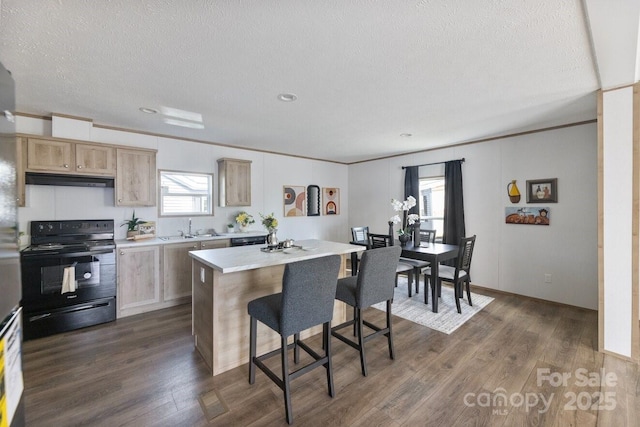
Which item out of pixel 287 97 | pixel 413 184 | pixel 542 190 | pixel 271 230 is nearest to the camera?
pixel 287 97

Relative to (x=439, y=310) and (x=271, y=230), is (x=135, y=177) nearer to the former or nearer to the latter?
(x=271, y=230)

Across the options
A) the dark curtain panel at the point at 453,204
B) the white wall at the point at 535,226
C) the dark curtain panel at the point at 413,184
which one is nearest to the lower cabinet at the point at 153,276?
the dark curtain panel at the point at 413,184

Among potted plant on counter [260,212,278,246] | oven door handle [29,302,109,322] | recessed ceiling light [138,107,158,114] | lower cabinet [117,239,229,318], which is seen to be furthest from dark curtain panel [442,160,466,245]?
oven door handle [29,302,109,322]

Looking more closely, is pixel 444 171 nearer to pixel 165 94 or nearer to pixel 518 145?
pixel 518 145

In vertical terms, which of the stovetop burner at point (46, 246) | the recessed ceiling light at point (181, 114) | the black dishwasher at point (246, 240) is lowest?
the black dishwasher at point (246, 240)

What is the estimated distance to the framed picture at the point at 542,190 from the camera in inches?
152

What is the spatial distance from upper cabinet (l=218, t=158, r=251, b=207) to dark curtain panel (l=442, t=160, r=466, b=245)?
351 centimetres

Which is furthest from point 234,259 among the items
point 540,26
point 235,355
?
point 540,26

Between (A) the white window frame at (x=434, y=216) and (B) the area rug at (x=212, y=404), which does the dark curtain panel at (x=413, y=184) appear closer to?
(A) the white window frame at (x=434, y=216)

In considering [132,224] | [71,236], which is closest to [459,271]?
[132,224]

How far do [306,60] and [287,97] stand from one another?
2.42ft

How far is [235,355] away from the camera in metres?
2.41

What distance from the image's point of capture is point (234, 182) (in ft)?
15.4

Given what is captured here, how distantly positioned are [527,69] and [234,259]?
113 inches
